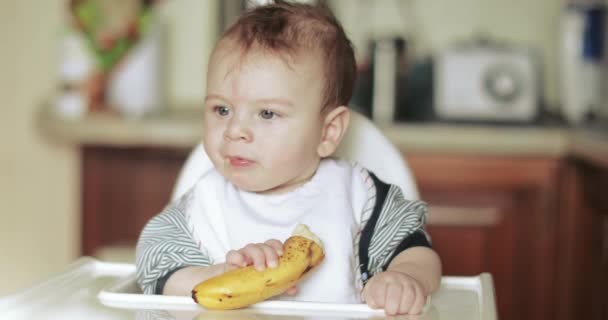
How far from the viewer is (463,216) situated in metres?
2.11

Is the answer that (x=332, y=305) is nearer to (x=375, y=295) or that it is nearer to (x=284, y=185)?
(x=375, y=295)

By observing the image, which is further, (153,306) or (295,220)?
(295,220)

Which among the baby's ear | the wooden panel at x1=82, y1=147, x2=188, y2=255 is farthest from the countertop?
the baby's ear

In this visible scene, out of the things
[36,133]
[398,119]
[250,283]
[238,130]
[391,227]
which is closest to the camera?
[250,283]

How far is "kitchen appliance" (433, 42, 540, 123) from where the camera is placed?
2.23 metres

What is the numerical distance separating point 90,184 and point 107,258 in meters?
0.26

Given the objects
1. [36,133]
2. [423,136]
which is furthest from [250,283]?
[36,133]

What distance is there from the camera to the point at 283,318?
0.90m

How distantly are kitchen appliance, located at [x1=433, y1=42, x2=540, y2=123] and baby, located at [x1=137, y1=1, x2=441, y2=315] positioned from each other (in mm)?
1139

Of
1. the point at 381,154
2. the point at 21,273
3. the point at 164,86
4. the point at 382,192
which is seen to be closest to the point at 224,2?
the point at 164,86

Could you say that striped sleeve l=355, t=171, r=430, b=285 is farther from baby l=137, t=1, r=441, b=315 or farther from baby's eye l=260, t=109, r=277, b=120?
baby's eye l=260, t=109, r=277, b=120

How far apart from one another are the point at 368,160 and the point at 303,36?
0.32m

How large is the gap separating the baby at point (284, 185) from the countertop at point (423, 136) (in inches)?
36.0

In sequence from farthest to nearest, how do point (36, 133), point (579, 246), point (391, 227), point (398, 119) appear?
point (36, 133), point (398, 119), point (579, 246), point (391, 227)
